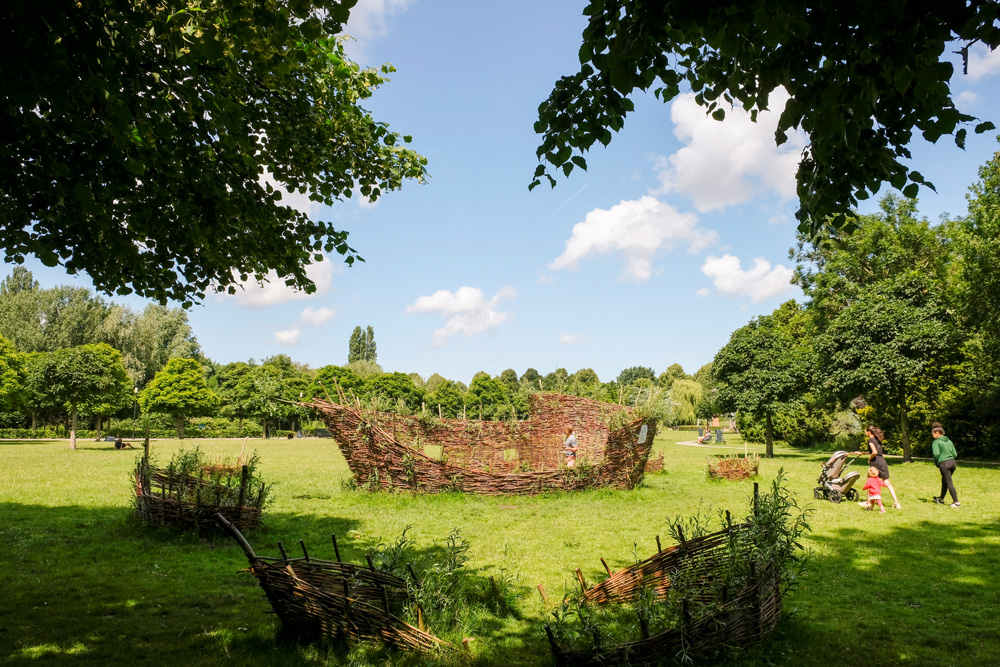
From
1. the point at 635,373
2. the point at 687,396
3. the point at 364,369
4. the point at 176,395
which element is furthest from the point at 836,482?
the point at 635,373

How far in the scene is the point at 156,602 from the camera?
592 cm

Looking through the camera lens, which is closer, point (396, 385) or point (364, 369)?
point (396, 385)

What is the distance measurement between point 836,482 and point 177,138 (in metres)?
13.3

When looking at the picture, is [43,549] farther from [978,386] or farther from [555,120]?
[978,386]

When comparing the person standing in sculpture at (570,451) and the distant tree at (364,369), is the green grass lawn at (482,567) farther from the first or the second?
the distant tree at (364,369)

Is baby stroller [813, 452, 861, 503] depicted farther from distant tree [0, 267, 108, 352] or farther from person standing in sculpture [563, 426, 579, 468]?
distant tree [0, 267, 108, 352]

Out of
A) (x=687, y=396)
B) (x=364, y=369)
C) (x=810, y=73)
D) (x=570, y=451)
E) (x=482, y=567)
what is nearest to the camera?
(x=810, y=73)

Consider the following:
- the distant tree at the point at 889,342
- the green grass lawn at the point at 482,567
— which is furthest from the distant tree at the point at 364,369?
the distant tree at the point at 889,342

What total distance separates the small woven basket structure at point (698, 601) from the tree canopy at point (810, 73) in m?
2.87

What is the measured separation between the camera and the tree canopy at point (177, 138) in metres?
3.72

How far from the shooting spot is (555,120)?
4.34m

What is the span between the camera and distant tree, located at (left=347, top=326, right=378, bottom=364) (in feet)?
264

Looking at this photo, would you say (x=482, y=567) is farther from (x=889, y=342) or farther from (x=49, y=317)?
(x=49, y=317)

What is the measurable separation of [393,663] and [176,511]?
6.02 metres
